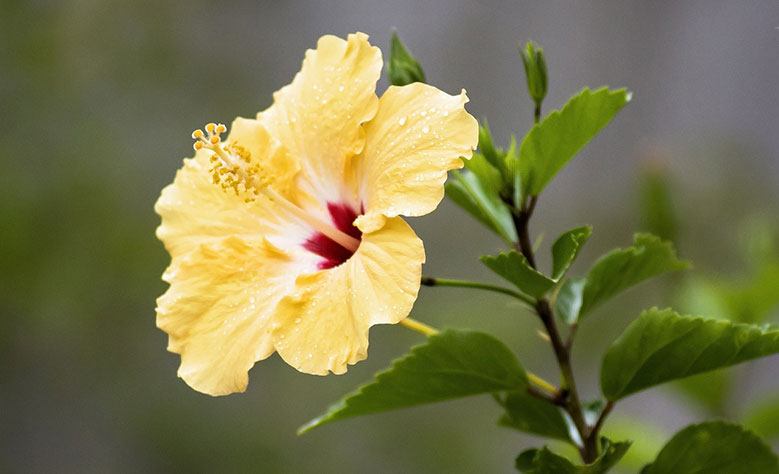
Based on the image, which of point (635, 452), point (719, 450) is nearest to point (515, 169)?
point (719, 450)

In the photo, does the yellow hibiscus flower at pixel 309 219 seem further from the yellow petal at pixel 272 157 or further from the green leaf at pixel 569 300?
the green leaf at pixel 569 300

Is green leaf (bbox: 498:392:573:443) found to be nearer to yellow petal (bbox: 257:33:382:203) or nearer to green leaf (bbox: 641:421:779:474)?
green leaf (bbox: 641:421:779:474)

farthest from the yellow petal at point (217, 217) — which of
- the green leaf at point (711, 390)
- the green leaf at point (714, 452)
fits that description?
the green leaf at point (711, 390)

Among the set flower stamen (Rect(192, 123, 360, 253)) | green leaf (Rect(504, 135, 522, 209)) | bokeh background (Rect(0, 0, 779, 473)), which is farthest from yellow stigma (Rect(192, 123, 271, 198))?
bokeh background (Rect(0, 0, 779, 473))

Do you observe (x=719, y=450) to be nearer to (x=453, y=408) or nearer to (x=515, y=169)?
(x=515, y=169)

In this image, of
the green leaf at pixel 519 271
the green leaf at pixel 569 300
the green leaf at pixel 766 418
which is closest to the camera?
the green leaf at pixel 519 271

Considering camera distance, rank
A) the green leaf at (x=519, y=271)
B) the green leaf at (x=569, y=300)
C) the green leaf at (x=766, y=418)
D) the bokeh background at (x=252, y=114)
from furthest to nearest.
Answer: the bokeh background at (x=252, y=114) < the green leaf at (x=766, y=418) < the green leaf at (x=569, y=300) < the green leaf at (x=519, y=271)

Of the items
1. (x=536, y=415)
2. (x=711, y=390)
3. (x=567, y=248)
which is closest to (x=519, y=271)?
(x=567, y=248)
